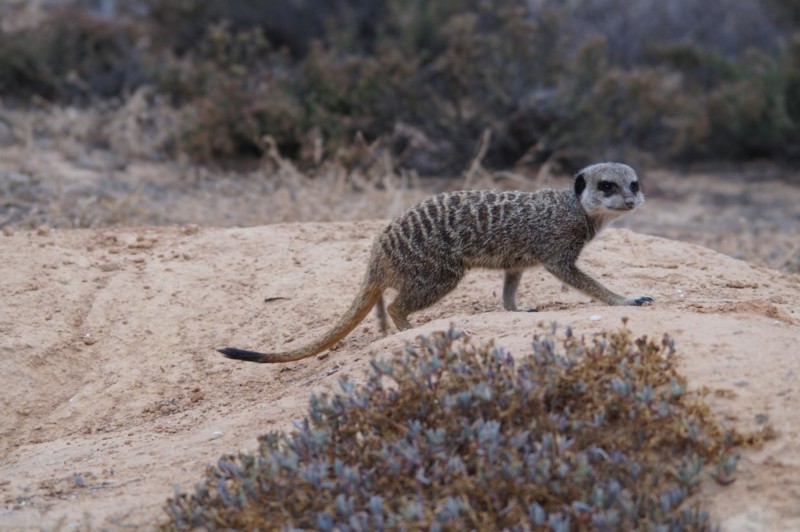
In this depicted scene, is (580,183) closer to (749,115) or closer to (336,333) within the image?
(336,333)

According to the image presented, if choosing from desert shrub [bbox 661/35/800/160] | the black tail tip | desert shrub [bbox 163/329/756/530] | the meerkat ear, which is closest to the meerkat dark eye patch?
the meerkat ear

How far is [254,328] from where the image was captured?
5.00 metres

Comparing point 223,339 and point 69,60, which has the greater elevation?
point 69,60

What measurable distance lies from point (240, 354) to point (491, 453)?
1.48 meters

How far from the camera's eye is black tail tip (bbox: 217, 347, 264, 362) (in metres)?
3.80

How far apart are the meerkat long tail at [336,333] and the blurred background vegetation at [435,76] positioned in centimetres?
393

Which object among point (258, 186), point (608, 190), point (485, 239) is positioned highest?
point (608, 190)

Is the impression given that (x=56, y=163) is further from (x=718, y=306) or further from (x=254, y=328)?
(x=718, y=306)

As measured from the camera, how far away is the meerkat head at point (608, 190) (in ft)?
15.0

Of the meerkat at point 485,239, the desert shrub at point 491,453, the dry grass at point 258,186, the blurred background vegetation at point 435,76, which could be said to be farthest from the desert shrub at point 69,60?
the desert shrub at point 491,453

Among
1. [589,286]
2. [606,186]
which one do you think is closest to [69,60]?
[606,186]

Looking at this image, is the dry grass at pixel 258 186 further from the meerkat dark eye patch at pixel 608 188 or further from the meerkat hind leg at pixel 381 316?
the meerkat dark eye patch at pixel 608 188

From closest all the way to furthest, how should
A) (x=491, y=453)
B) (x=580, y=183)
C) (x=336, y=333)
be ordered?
1. (x=491, y=453)
2. (x=336, y=333)
3. (x=580, y=183)

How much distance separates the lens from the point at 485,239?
4.61 meters
